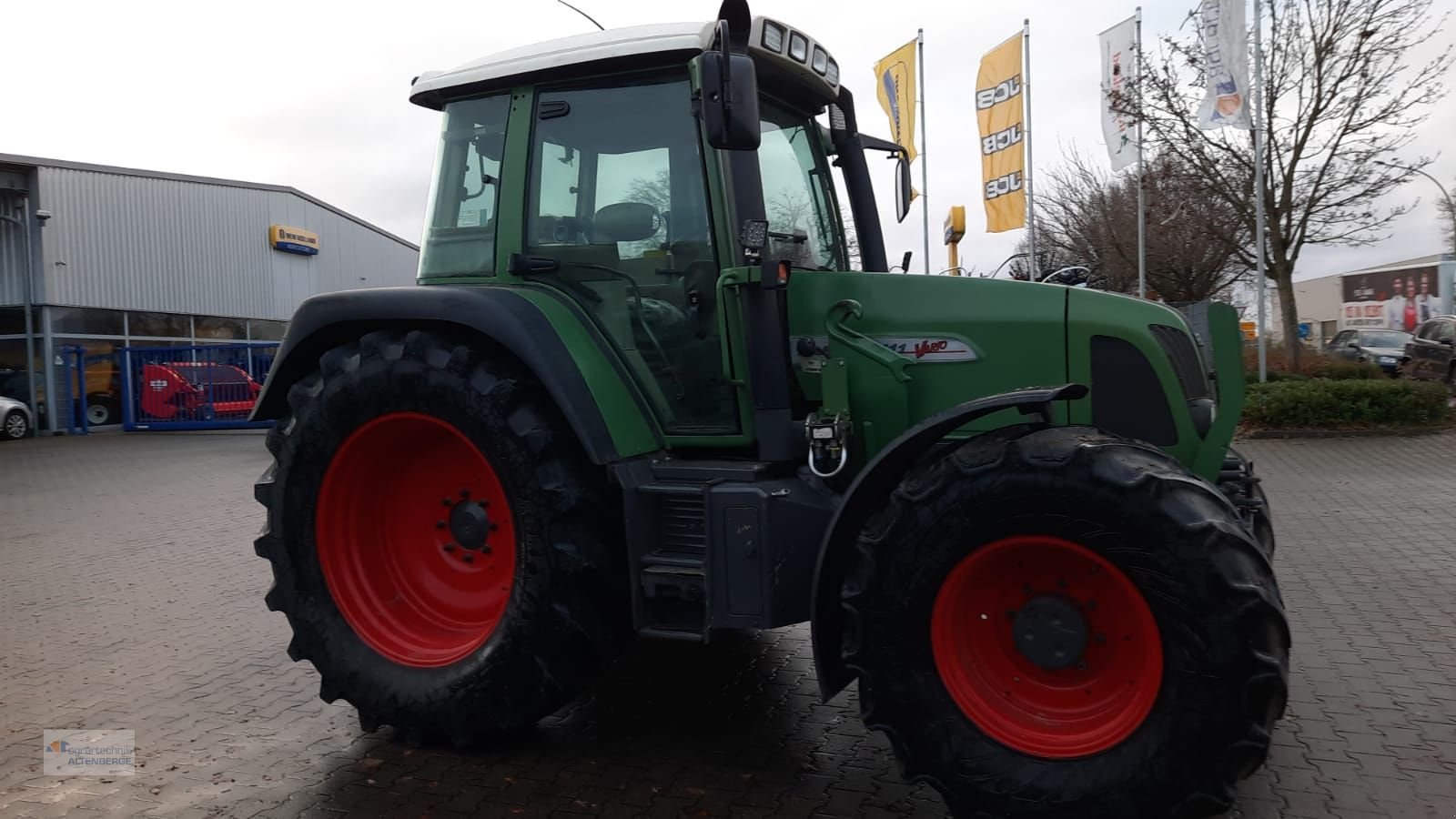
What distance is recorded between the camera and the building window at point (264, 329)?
28344mm

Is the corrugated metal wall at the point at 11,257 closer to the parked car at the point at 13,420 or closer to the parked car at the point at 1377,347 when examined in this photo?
the parked car at the point at 13,420

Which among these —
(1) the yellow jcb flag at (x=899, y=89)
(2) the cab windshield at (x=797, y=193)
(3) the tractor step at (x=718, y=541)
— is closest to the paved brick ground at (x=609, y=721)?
(3) the tractor step at (x=718, y=541)

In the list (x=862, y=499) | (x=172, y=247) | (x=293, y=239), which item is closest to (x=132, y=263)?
(x=172, y=247)

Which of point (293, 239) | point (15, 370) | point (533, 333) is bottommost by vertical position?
point (533, 333)

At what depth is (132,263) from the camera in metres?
24.6

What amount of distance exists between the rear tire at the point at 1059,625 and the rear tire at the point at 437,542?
1097mm

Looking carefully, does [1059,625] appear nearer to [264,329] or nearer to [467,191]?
[467,191]

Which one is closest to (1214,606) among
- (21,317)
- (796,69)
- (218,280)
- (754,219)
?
(754,219)

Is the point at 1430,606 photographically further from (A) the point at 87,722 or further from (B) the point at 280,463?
(A) the point at 87,722

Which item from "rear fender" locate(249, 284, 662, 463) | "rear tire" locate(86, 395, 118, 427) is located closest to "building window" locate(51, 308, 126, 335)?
"rear tire" locate(86, 395, 118, 427)

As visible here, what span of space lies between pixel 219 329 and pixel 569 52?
26.5 m

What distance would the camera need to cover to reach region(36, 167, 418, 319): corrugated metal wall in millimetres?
23109

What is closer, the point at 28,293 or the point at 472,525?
the point at 472,525

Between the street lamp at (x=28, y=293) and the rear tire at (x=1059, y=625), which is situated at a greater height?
the street lamp at (x=28, y=293)
